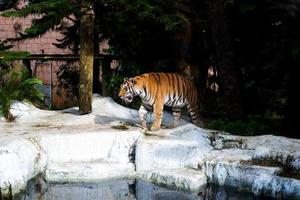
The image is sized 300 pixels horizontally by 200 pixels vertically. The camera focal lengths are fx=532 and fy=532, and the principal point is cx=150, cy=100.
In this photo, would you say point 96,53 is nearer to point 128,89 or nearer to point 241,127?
point 128,89

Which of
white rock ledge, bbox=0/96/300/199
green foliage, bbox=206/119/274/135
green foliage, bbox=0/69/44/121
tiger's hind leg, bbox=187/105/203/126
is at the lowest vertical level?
white rock ledge, bbox=0/96/300/199

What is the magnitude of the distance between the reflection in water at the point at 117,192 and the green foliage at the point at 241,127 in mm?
1763

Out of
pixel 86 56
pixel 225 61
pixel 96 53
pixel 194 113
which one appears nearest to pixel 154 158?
pixel 194 113

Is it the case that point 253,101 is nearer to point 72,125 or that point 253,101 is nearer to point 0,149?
point 72,125

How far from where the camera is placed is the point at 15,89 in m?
8.95

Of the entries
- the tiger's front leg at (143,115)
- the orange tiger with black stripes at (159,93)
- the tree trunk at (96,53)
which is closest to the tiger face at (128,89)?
the orange tiger with black stripes at (159,93)

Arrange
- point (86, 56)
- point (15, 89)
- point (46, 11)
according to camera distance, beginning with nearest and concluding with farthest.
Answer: point (46, 11) < point (86, 56) < point (15, 89)

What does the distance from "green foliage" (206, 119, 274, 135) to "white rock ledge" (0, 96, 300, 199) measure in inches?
31.1

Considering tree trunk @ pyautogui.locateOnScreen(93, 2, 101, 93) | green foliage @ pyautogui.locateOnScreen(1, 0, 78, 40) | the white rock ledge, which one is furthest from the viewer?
tree trunk @ pyautogui.locateOnScreen(93, 2, 101, 93)

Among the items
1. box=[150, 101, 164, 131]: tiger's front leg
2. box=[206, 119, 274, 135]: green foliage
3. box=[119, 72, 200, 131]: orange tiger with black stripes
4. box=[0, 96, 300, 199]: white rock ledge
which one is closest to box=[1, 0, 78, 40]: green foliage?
box=[119, 72, 200, 131]: orange tiger with black stripes

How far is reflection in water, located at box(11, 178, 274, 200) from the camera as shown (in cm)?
629

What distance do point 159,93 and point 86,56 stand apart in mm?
1519

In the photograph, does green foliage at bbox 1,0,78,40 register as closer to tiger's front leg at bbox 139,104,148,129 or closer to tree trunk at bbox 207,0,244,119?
tiger's front leg at bbox 139,104,148,129

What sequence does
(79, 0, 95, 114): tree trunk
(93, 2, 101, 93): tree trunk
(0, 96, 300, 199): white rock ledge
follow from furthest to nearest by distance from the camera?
(93, 2, 101, 93): tree trunk → (79, 0, 95, 114): tree trunk → (0, 96, 300, 199): white rock ledge
